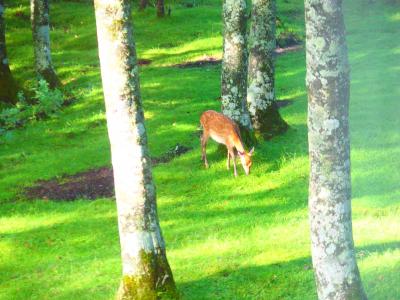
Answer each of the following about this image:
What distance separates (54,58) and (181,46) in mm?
8175

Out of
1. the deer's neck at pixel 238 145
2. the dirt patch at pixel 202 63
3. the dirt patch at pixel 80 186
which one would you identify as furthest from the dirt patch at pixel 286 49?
the deer's neck at pixel 238 145

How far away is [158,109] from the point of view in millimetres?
28719

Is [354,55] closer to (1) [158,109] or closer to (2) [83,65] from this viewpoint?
(1) [158,109]

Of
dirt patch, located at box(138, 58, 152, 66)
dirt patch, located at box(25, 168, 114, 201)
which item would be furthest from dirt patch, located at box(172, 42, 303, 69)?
dirt patch, located at box(25, 168, 114, 201)

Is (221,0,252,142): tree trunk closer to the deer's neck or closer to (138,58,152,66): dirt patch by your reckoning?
the deer's neck

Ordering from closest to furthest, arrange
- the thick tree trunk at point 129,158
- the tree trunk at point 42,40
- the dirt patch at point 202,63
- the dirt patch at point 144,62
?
1. the thick tree trunk at point 129,158
2. the tree trunk at point 42,40
3. the dirt patch at point 202,63
4. the dirt patch at point 144,62

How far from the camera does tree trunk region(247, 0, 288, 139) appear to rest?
21.5 m

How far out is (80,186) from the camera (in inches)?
819

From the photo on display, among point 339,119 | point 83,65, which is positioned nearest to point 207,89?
point 83,65

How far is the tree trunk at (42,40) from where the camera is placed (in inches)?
1241

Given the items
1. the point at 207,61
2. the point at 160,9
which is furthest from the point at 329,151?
the point at 160,9

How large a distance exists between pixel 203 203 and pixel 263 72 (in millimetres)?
6369

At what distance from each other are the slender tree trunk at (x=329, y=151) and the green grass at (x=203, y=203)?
2.08 metres

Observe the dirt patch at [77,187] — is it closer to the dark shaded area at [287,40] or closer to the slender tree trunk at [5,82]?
the slender tree trunk at [5,82]
